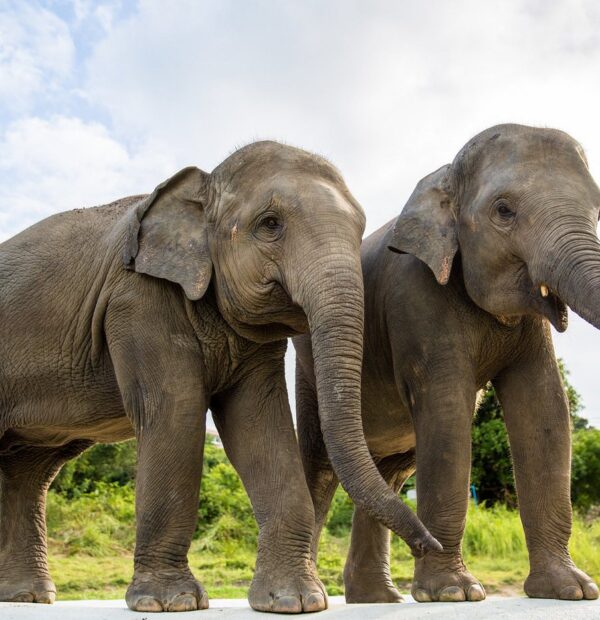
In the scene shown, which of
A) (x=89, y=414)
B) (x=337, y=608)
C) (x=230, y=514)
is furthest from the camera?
(x=230, y=514)

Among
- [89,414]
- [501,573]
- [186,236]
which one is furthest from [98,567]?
[186,236]

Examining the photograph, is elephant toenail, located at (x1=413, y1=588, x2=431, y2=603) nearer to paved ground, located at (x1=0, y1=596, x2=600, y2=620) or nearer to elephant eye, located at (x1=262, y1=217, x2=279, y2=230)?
paved ground, located at (x1=0, y1=596, x2=600, y2=620)

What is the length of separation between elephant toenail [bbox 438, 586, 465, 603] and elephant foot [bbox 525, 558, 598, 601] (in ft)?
1.69

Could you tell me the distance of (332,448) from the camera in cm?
492

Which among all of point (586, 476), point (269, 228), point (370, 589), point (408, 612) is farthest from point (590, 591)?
point (586, 476)

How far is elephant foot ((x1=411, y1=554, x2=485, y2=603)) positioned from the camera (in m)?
5.65

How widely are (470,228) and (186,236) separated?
1.70m

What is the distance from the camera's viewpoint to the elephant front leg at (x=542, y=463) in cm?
587

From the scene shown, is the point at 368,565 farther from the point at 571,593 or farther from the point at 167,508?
the point at 167,508

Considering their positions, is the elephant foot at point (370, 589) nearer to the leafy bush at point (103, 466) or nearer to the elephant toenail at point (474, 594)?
the elephant toenail at point (474, 594)

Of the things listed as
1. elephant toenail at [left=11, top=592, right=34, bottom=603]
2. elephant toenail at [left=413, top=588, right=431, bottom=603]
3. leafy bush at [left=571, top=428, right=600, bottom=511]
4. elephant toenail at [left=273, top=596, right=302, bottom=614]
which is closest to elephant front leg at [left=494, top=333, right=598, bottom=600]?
elephant toenail at [left=413, top=588, right=431, bottom=603]

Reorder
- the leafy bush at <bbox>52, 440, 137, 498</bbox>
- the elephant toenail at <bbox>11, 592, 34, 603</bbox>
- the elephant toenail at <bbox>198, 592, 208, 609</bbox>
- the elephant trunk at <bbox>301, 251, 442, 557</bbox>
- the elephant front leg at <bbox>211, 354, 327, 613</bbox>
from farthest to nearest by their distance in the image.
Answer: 1. the leafy bush at <bbox>52, 440, 137, 498</bbox>
2. the elephant toenail at <bbox>11, 592, 34, 603</bbox>
3. the elephant toenail at <bbox>198, 592, 208, 609</bbox>
4. the elephant front leg at <bbox>211, 354, 327, 613</bbox>
5. the elephant trunk at <bbox>301, 251, 442, 557</bbox>

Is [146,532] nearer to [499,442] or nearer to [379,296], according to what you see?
[379,296]

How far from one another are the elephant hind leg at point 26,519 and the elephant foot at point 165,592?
84.4 inches
